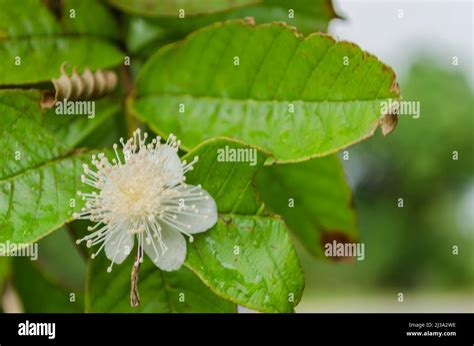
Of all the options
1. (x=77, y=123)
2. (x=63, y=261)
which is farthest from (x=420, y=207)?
(x=77, y=123)

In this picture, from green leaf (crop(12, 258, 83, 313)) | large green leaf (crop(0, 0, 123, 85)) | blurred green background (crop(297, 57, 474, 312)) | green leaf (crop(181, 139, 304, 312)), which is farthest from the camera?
blurred green background (crop(297, 57, 474, 312))

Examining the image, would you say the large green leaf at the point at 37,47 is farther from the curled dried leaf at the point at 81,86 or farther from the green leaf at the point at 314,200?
the green leaf at the point at 314,200

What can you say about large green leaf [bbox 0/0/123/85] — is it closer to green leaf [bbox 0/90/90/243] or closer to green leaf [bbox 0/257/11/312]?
green leaf [bbox 0/90/90/243]

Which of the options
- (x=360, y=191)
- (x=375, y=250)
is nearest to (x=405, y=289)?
(x=375, y=250)

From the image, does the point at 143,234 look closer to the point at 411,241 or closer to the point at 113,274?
the point at 113,274

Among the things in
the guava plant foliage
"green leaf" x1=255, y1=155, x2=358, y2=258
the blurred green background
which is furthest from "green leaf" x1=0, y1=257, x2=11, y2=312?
the blurred green background
